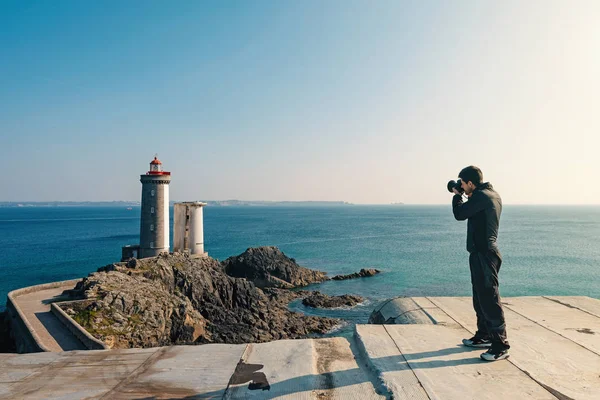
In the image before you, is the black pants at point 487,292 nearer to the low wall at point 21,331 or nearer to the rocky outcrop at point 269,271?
the low wall at point 21,331

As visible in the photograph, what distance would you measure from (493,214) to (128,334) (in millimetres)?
17796

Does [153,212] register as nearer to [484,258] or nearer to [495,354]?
[484,258]

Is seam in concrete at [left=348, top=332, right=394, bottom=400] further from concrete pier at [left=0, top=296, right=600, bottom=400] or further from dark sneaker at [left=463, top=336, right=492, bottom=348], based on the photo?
dark sneaker at [left=463, top=336, right=492, bottom=348]

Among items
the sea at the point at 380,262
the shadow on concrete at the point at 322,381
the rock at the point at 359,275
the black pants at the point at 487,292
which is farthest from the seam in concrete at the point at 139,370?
the rock at the point at 359,275

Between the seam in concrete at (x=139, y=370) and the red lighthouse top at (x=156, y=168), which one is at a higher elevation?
the red lighthouse top at (x=156, y=168)

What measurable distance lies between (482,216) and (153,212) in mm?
34609

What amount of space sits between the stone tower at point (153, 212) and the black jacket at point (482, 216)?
111ft

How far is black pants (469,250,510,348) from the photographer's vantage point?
4.24 metres

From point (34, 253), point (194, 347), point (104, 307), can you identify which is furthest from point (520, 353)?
point (34, 253)

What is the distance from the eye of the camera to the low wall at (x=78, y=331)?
46.5 feet

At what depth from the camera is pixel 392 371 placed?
3680 millimetres

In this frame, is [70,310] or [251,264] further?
[251,264]

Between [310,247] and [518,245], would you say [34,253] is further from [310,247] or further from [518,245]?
[518,245]

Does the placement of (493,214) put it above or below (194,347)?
above
